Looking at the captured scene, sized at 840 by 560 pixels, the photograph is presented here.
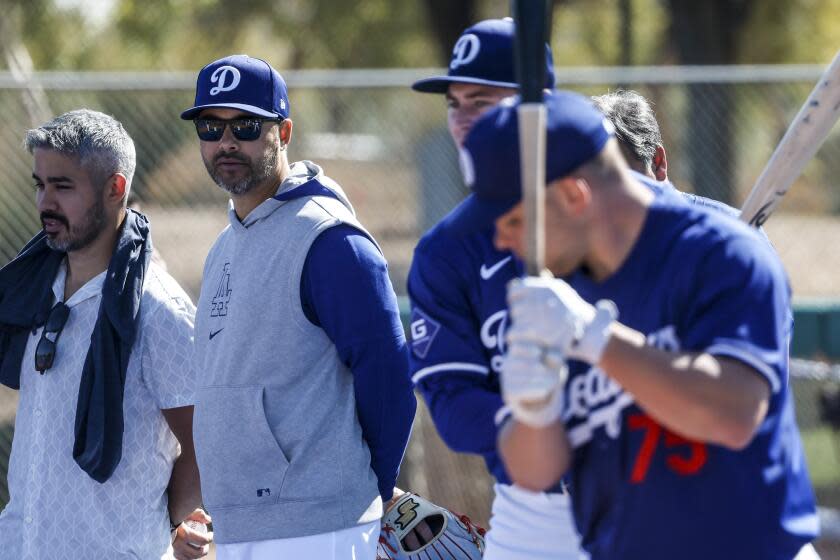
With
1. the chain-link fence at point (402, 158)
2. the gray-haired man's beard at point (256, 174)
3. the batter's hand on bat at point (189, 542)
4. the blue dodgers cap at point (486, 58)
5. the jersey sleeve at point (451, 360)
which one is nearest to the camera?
the jersey sleeve at point (451, 360)

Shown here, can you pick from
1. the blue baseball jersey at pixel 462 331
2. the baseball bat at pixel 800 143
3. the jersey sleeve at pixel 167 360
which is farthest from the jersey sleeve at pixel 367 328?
the baseball bat at pixel 800 143

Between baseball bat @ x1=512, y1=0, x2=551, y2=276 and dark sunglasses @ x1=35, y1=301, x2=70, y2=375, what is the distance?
2.13 meters

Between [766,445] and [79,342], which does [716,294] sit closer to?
[766,445]

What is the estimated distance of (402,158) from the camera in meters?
8.60

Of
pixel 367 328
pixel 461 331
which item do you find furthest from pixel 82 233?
pixel 461 331

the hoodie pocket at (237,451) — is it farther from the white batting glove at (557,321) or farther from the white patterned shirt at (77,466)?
the white batting glove at (557,321)

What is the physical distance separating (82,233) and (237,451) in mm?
855

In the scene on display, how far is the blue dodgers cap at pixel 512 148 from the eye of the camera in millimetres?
2219

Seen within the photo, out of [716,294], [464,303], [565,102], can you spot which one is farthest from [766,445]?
[464,303]

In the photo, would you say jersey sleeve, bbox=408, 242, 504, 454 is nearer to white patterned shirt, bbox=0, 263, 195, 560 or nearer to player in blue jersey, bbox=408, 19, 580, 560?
player in blue jersey, bbox=408, 19, 580, 560

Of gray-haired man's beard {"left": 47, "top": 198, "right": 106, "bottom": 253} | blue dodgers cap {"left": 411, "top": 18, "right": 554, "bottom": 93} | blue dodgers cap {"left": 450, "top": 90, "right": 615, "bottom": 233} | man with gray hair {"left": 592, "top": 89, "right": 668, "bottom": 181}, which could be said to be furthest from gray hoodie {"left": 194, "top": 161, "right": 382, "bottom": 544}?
blue dodgers cap {"left": 450, "top": 90, "right": 615, "bottom": 233}

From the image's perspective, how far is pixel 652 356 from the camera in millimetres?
2107

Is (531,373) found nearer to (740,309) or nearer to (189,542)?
(740,309)

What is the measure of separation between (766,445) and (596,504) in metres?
0.34
